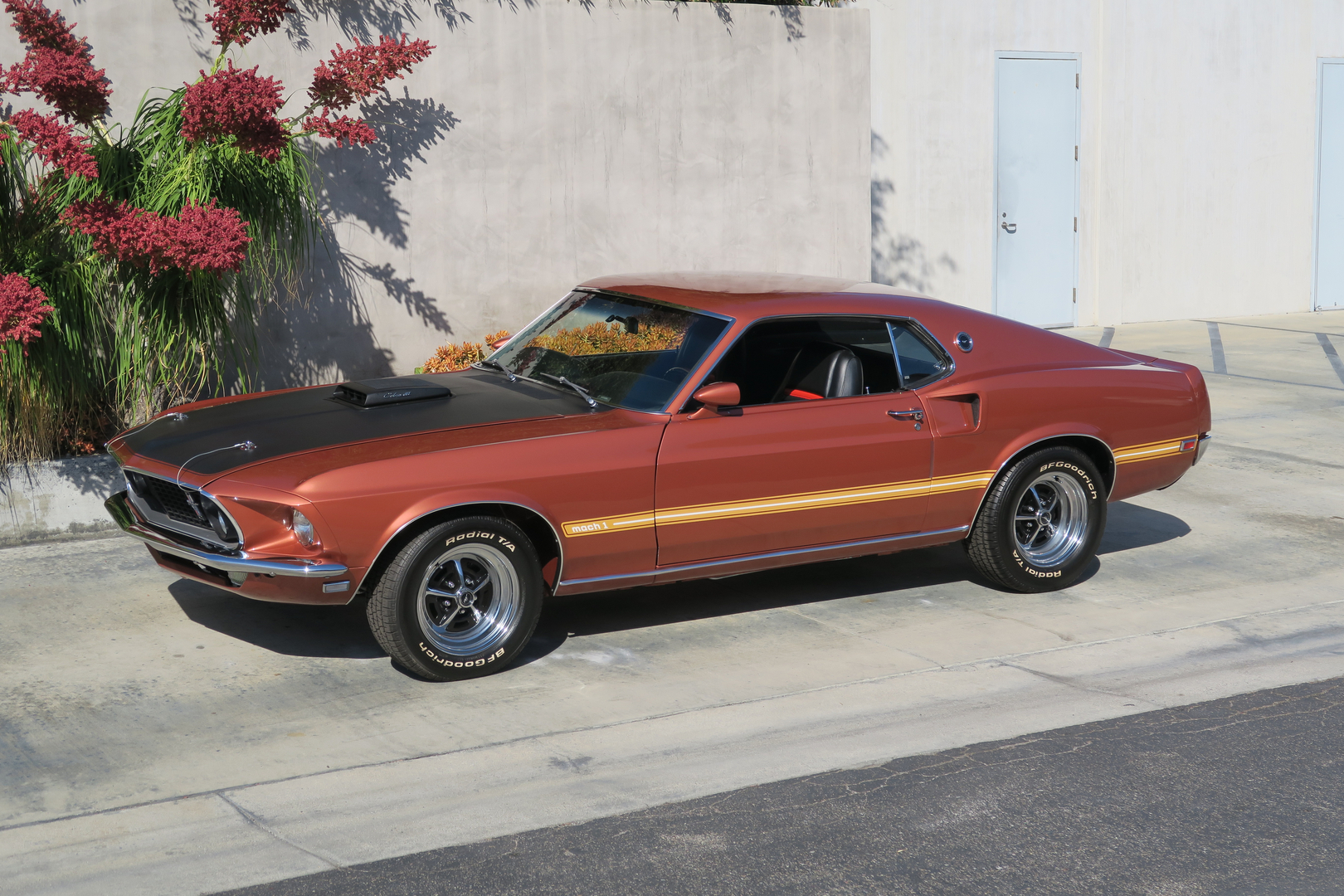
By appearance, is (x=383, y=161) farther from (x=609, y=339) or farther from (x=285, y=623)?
(x=285, y=623)

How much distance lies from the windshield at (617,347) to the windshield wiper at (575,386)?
0.8 inches

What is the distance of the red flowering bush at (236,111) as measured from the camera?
7492 mm

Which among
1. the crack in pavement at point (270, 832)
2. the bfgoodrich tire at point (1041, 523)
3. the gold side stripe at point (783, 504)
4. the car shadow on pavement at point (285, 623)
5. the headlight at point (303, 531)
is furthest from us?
the bfgoodrich tire at point (1041, 523)

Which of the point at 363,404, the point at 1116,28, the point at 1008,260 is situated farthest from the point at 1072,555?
the point at 1116,28

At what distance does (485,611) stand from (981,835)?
2223 millimetres

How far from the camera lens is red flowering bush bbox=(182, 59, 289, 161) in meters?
7.49

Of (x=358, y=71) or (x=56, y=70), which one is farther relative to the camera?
(x=358, y=71)

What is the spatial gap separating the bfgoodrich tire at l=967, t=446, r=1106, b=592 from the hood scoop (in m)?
2.65

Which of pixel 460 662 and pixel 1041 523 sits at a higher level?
pixel 1041 523

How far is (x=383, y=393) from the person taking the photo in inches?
238

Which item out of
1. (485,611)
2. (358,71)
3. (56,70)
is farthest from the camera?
(358,71)

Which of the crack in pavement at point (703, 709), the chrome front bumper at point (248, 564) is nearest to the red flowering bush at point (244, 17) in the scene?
the chrome front bumper at point (248, 564)

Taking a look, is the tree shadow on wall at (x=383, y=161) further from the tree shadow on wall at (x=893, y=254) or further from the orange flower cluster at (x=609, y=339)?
the tree shadow on wall at (x=893, y=254)

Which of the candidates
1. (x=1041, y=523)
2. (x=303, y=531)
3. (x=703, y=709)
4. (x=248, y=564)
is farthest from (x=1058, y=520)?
(x=248, y=564)
